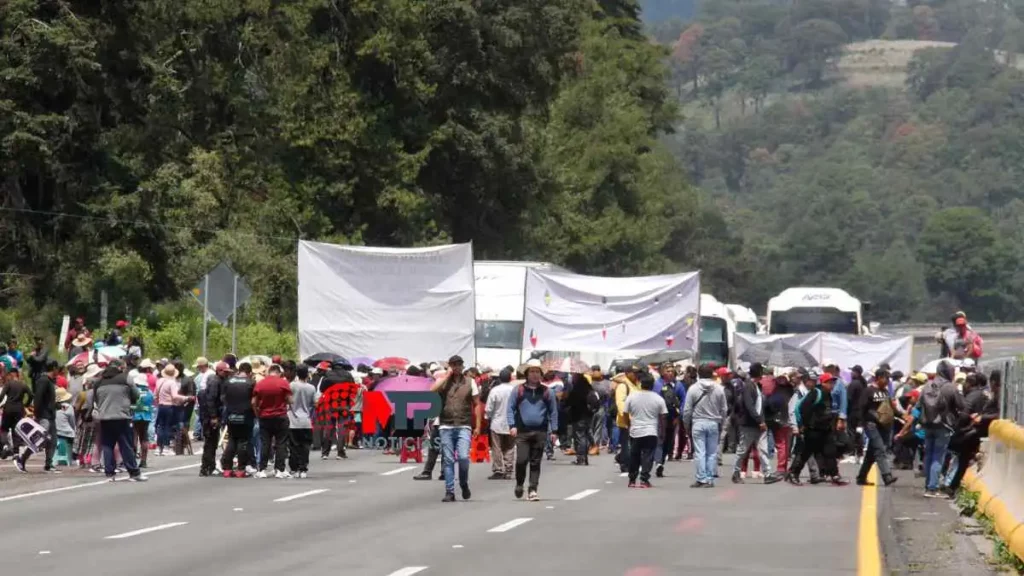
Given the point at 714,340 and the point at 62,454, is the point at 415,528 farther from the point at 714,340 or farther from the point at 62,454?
the point at 714,340

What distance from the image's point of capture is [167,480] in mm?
28781

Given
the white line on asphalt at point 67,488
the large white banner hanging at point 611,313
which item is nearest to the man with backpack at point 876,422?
the large white banner hanging at point 611,313

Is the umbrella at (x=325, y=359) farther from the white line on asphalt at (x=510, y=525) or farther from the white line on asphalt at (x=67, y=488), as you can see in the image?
the white line on asphalt at (x=510, y=525)

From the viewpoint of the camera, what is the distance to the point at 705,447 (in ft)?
93.6

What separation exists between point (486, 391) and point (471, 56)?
34.5 metres

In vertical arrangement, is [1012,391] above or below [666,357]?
below

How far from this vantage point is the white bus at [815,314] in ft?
197

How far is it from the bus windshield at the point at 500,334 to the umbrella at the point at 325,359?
30.6 ft

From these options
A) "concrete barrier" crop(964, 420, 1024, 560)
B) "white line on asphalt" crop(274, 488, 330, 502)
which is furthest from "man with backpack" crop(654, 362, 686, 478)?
"concrete barrier" crop(964, 420, 1024, 560)

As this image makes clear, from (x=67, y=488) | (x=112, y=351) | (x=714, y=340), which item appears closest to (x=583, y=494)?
(x=67, y=488)

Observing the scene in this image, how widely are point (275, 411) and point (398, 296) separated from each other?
341 inches

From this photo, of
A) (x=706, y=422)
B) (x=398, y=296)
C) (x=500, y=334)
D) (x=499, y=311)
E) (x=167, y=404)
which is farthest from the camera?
(x=499, y=311)

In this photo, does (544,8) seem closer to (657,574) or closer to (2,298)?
(2,298)

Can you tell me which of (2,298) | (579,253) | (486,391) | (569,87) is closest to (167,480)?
(486,391)
